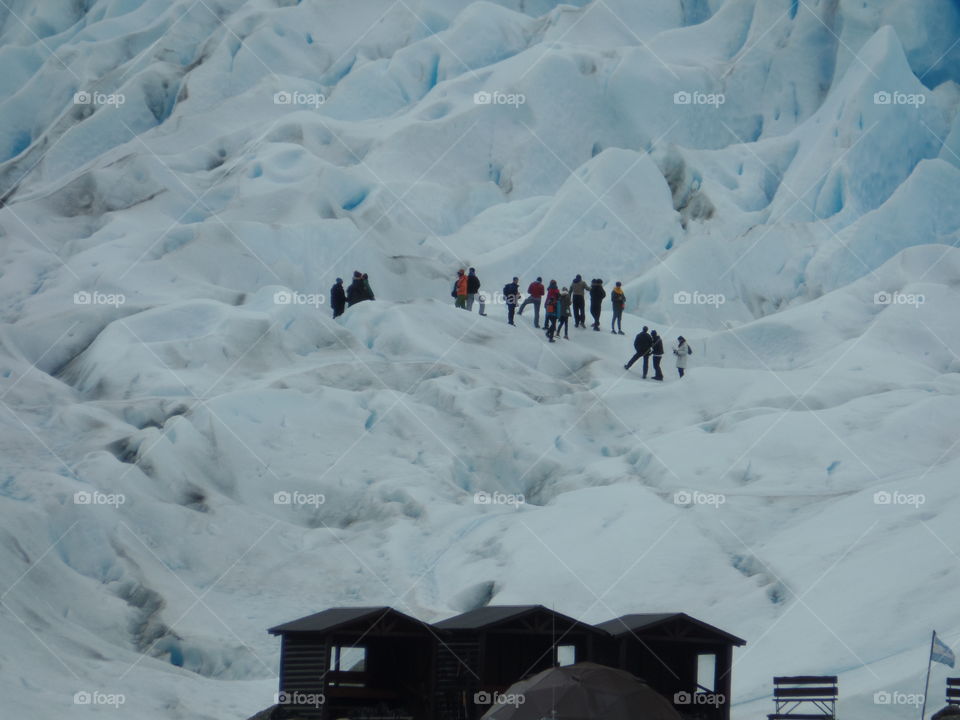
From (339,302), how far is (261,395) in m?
6.52

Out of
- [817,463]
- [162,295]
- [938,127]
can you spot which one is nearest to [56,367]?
[162,295]

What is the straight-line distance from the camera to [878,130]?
45.3 metres

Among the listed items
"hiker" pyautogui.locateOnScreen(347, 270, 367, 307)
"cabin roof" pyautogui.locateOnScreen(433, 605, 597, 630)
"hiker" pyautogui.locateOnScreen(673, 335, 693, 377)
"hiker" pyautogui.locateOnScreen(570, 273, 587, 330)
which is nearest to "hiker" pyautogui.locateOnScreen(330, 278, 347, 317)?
"hiker" pyautogui.locateOnScreen(347, 270, 367, 307)

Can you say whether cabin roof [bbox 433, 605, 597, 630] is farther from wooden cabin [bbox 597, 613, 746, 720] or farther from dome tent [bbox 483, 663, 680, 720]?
dome tent [bbox 483, 663, 680, 720]

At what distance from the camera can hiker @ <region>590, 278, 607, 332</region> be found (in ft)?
116

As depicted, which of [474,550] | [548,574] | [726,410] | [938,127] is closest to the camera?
[548,574]

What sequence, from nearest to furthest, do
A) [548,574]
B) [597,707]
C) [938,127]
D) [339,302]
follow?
1. [597,707]
2. [548,574]
3. [339,302]
4. [938,127]

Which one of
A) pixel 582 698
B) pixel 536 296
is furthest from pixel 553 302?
pixel 582 698

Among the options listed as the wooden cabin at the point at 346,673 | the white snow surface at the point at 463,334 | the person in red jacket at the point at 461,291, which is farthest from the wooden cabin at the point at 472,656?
the person in red jacket at the point at 461,291

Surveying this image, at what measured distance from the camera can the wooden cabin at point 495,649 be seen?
61.5 feet

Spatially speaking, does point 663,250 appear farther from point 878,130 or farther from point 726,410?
point 726,410

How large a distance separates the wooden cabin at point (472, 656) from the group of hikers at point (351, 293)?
1674 cm

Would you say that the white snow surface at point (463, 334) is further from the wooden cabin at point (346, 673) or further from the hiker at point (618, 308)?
the wooden cabin at point (346, 673)

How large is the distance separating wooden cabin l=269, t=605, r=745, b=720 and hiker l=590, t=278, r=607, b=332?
16.6 metres
